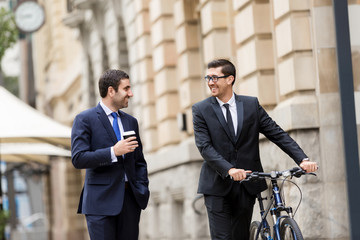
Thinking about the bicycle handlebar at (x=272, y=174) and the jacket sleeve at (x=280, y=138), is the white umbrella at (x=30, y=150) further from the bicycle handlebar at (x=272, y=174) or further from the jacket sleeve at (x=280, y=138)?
the bicycle handlebar at (x=272, y=174)

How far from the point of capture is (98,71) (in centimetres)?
2411

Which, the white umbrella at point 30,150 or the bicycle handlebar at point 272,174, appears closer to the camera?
the bicycle handlebar at point 272,174

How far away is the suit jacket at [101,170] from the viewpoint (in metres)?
6.79

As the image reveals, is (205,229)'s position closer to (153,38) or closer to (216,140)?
(153,38)

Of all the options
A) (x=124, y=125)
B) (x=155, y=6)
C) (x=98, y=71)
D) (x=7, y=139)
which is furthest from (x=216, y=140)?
(x=98, y=71)

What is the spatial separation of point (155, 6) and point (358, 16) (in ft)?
27.3

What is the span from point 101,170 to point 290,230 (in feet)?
4.93

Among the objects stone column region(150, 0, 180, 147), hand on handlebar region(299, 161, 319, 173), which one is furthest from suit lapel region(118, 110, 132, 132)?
stone column region(150, 0, 180, 147)

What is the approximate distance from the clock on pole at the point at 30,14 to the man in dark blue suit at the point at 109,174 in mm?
23781

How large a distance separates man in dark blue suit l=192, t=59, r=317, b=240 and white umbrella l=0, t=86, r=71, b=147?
6565 mm

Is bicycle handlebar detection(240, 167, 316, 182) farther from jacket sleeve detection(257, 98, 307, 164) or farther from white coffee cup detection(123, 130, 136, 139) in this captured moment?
white coffee cup detection(123, 130, 136, 139)

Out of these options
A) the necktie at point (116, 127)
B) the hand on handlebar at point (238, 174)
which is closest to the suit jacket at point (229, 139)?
the hand on handlebar at point (238, 174)

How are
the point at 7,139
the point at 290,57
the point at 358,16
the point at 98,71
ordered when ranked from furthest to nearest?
the point at 98,71 < the point at 7,139 < the point at 290,57 < the point at 358,16

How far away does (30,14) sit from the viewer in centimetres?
3061
